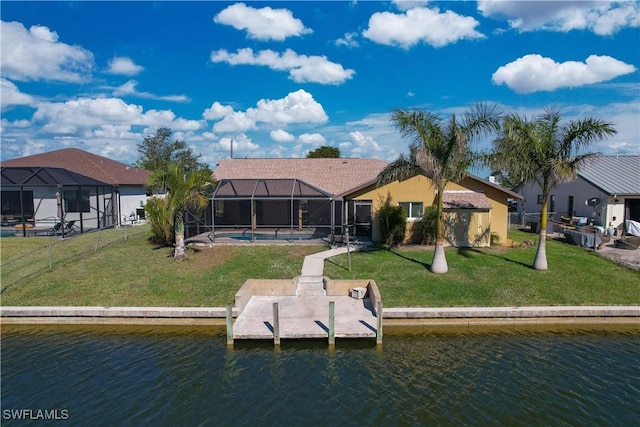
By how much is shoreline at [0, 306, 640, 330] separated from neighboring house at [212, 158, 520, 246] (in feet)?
24.6

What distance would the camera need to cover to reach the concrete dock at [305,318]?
11.5m

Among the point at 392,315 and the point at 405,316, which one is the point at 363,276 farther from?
the point at 405,316

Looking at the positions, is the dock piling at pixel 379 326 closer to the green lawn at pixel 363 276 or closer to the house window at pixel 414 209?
the green lawn at pixel 363 276

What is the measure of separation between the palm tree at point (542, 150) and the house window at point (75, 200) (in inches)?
989

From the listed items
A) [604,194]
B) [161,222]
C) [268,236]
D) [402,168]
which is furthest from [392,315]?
[604,194]

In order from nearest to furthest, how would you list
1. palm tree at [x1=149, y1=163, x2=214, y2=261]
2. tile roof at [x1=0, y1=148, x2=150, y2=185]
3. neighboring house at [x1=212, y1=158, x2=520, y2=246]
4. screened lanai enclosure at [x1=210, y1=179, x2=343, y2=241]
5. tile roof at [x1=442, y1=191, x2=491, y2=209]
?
palm tree at [x1=149, y1=163, x2=214, y2=261]
tile roof at [x1=442, y1=191, x2=491, y2=209]
neighboring house at [x1=212, y1=158, x2=520, y2=246]
screened lanai enclosure at [x1=210, y1=179, x2=343, y2=241]
tile roof at [x1=0, y1=148, x2=150, y2=185]

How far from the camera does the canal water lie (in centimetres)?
827

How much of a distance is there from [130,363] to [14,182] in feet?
64.7

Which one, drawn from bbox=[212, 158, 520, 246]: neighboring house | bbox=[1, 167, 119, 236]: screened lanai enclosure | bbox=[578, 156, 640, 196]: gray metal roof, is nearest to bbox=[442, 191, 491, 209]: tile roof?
bbox=[212, 158, 520, 246]: neighboring house

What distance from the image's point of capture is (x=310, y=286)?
15.2 metres

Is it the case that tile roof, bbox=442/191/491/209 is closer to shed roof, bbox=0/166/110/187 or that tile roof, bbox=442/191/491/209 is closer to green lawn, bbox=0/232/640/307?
green lawn, bbox=0/232/640/307

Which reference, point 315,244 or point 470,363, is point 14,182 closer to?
point 315,244

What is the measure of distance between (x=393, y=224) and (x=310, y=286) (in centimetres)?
666

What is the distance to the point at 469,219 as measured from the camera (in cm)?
2027
